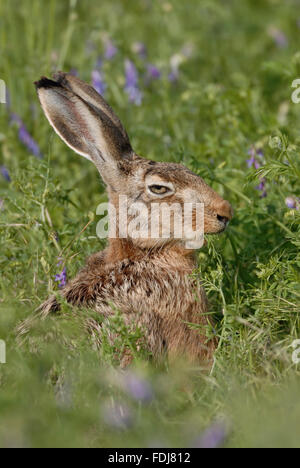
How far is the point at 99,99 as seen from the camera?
5.36m

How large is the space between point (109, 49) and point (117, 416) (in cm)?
477

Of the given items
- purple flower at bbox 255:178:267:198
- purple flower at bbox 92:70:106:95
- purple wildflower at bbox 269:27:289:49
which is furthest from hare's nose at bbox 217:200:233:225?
purple wildflower at bbox 269:27:289:49

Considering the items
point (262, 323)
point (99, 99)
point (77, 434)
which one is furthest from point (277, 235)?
point (77, 434)

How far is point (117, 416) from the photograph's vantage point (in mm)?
3646

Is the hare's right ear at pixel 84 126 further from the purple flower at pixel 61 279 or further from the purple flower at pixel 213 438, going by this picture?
the purple flower at pixel 213 438

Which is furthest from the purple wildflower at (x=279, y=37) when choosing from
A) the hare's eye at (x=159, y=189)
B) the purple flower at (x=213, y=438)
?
the purple flower at (x=213, y=438)

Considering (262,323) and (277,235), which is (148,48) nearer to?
(277,235)

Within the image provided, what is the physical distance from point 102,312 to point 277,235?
1.60 m

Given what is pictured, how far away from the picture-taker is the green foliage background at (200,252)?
364 cm

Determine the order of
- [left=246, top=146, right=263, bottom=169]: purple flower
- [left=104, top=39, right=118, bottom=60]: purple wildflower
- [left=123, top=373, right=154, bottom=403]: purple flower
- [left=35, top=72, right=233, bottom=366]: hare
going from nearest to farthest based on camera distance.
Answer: [left=123, top=373, right=154, bottom=403]: purple flower < [left=35, top=72, right=233, bottom=366]: hare < [left=246, top=146, right=263, bottom=169]: purple flower < [left=104, top=39, right=118, bottom=60]: purple wildflower

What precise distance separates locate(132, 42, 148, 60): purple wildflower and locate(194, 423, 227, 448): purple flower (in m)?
5.34

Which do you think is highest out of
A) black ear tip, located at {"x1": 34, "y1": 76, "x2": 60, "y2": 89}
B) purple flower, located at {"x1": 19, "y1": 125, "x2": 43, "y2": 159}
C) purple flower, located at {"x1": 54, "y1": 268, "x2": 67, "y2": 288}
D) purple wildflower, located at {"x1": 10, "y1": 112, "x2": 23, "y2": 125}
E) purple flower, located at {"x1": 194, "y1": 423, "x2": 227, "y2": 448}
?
purple wildflower, located at {"x1": 10, "y1": 112, "x2": 23, "y2": 125}

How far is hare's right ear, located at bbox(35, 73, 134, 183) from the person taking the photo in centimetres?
504

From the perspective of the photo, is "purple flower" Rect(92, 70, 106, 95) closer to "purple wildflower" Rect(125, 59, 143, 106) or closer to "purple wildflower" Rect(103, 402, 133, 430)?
"purple wildflower" Rect(125, 59, 143, 106)
